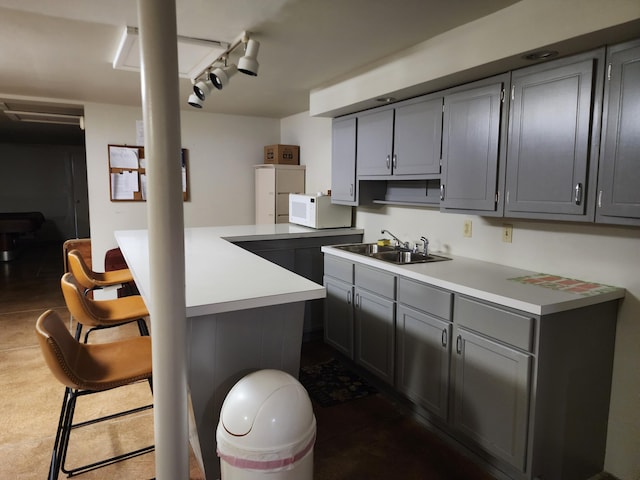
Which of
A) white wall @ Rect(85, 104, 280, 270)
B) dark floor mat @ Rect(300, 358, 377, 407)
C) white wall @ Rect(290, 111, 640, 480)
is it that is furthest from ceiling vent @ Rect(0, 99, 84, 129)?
white wall @ Rect(290, 111, 640, 480)

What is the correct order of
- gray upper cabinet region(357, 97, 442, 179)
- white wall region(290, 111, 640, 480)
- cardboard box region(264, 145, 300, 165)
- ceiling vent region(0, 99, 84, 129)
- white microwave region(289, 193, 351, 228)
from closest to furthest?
white wall region(290, 111, 640, 480), gray upper cabinet region(357, 97, 442, 179), white microwave region(289, 193, 351, 228), ceiling vent region(0, 99, 84, 129), cardboard box region(264, 145, 300, 165)

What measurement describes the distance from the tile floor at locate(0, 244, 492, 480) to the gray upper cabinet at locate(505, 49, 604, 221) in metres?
1.38

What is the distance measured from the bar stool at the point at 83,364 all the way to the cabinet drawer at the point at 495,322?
4.94ft

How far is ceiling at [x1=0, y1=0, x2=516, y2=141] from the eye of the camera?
82.5 inches

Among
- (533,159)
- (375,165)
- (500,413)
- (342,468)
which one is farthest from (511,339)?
(375,165)

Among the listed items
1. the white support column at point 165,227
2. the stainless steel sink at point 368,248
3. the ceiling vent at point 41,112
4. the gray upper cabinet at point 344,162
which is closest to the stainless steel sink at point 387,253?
the stainless steel sink at point 368,248

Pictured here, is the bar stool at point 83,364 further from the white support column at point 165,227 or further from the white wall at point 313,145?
the white wall at point 313,145

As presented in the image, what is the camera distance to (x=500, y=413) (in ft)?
6.49

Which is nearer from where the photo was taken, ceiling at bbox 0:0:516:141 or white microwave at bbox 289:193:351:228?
ceiling at bbox 0:0:516:141

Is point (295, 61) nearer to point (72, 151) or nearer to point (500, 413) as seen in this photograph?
point (500, 413)

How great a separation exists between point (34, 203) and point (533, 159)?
1015 cm

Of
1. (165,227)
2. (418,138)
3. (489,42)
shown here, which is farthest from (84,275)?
(489,42)

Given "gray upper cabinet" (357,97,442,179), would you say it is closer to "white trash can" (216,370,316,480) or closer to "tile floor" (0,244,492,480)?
"tile floor" (0,244,492,480)

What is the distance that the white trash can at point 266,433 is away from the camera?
146 centimetres
